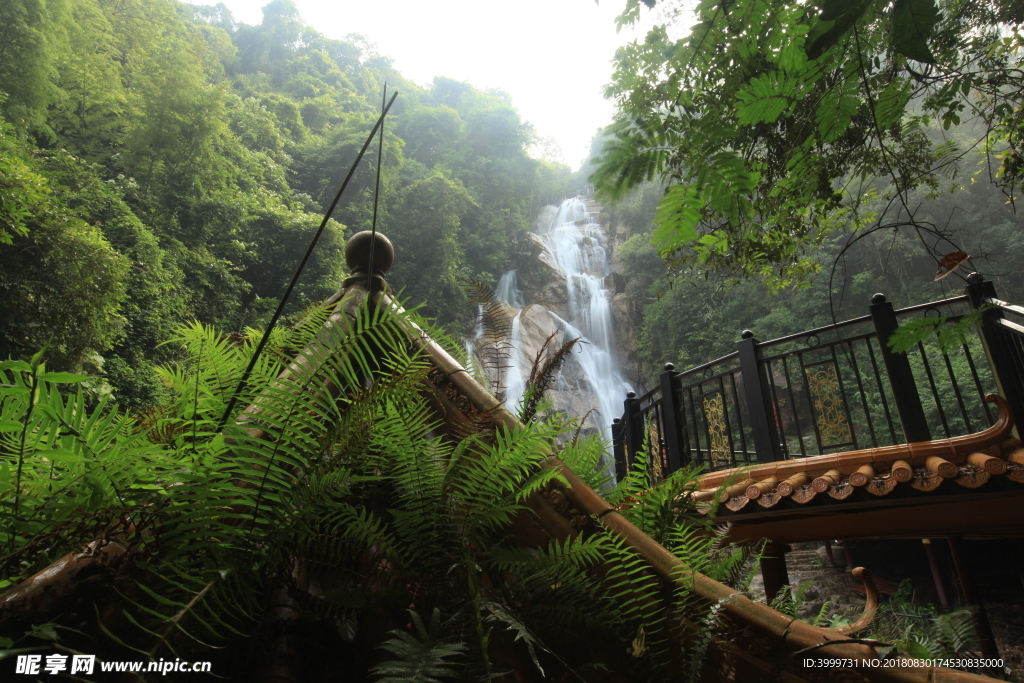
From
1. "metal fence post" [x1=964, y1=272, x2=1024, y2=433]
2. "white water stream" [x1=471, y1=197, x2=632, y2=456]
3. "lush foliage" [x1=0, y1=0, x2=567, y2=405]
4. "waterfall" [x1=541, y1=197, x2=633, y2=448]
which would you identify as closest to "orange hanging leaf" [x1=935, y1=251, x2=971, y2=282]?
"metal fence post" [x1=964, y1=272, x2=1024, y2=433]

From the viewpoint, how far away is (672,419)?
462 centimetres

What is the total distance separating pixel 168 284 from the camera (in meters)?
9.71

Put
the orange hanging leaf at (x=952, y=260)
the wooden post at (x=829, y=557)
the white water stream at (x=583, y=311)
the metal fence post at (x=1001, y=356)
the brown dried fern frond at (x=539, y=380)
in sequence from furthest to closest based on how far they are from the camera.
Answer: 1. the white water stream at (x=583, y=311)
2. the wooden post at (x=829, y=557)
3. the metal fence post at (x=1001, y=356)
4. the orange hanging leaf at (x=952, y=260)
5. the brown dried fern frond at (x=539, y=380)

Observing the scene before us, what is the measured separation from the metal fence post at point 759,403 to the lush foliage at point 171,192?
3750 mm

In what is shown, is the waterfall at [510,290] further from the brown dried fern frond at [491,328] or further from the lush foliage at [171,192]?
the brown dried fern frond at [491,328]

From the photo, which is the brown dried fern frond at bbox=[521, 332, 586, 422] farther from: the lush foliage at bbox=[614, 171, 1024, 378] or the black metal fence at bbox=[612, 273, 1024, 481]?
the lush foliage at bbox=[614, 171, 1024, 378]

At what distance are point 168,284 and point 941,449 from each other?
40.1ft

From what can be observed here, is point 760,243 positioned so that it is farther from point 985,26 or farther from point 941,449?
point 941,449

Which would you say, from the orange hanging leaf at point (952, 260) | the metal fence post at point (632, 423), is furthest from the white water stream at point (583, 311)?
the orange hanging leaf at point (952, 260)

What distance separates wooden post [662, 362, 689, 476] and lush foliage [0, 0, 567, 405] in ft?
9.93

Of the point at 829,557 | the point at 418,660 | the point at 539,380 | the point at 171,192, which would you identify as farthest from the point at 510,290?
the point at 418,660

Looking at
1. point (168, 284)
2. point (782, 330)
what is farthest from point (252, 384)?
point (782, 330)

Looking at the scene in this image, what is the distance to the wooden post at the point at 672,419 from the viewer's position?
4.46m

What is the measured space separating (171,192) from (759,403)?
14.6 meters
